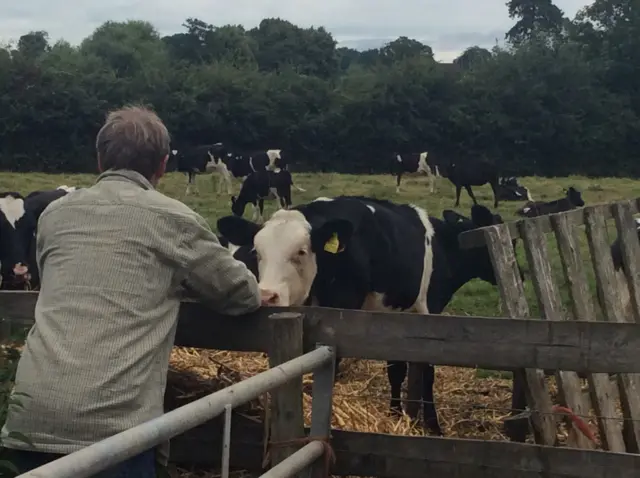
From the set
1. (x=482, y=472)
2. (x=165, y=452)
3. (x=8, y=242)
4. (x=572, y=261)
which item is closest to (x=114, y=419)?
(x=165, y=452)

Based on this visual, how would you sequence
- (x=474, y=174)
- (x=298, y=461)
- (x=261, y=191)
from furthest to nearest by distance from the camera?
(x=474, y=174) < (x=261, y=191) < (x=298, y=461)

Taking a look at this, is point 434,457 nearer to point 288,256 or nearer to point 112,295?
point 112,295

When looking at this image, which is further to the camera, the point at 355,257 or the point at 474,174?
the point at 474,174

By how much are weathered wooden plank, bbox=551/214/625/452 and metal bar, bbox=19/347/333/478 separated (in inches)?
101

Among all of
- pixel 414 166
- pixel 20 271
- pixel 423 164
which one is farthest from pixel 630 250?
pixel 414 166

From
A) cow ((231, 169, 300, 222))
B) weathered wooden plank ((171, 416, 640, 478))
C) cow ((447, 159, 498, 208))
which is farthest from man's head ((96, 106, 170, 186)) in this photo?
cow ((447, 159, 498, 208))

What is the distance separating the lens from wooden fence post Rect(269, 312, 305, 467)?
392cm

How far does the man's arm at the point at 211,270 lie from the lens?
345 centimetres

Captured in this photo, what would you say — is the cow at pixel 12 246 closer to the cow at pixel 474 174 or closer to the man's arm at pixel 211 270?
the man's arm at pixel 211 270

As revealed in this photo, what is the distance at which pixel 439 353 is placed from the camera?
12.8 feet

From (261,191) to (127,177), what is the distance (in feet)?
71.3

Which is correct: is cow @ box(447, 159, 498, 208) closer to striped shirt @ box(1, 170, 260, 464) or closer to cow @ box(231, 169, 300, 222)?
cow @ box(231, 169, 300, 222)

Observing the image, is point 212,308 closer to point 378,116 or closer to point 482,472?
point 482,472

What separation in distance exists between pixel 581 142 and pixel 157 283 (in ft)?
147
